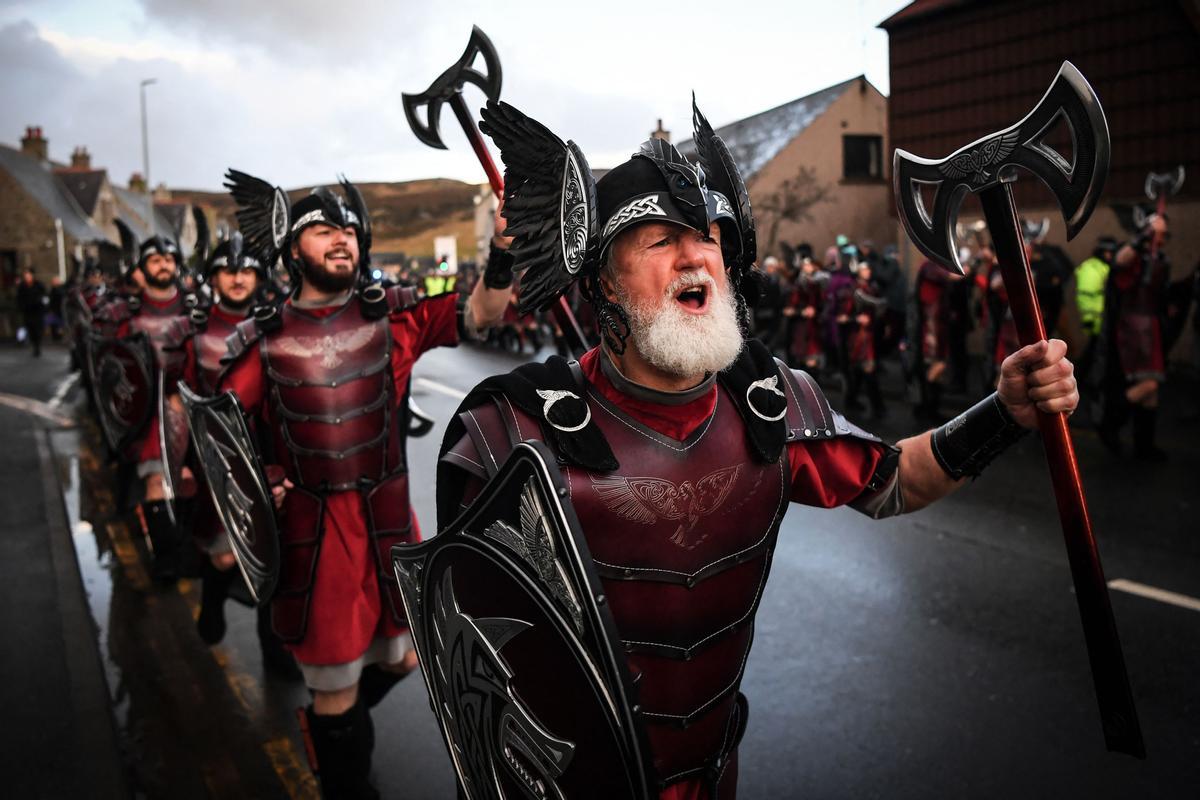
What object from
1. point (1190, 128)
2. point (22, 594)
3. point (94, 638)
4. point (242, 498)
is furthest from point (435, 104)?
point (1190, 128)

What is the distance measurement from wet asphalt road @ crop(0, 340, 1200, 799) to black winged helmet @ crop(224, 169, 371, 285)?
76.8 inches

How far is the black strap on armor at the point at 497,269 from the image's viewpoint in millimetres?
3471

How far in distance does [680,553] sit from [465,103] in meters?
2.15

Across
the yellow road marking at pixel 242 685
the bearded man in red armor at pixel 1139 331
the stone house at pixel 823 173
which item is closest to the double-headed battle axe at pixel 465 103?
the yellow road marking at pixel 242 685

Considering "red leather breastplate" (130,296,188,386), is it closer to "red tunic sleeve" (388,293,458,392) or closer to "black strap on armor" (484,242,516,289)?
"red tunic sleeve" (388,293,458,392)

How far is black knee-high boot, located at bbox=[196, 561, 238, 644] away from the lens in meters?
5.01

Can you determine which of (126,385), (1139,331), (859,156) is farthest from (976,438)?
(859,156)

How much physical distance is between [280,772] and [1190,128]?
1580cm

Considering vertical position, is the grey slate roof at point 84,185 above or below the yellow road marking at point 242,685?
above

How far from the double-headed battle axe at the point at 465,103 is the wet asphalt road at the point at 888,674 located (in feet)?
6.00

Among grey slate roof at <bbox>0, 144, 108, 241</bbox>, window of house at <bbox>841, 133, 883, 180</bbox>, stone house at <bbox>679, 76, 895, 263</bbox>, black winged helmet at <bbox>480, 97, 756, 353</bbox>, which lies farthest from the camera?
grey slate roof at <bbox>0, 144, 108, 241</bbox>

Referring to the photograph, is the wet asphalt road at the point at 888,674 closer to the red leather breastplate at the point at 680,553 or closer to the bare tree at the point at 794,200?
the red leather breastplate at the point at 680,553

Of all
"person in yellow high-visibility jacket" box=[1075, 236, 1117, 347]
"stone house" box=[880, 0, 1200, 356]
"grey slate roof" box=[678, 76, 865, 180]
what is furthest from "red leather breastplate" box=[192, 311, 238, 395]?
"grey slate roof" box=[678, 76, 865, 180]

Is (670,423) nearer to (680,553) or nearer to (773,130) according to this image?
(680,553)
